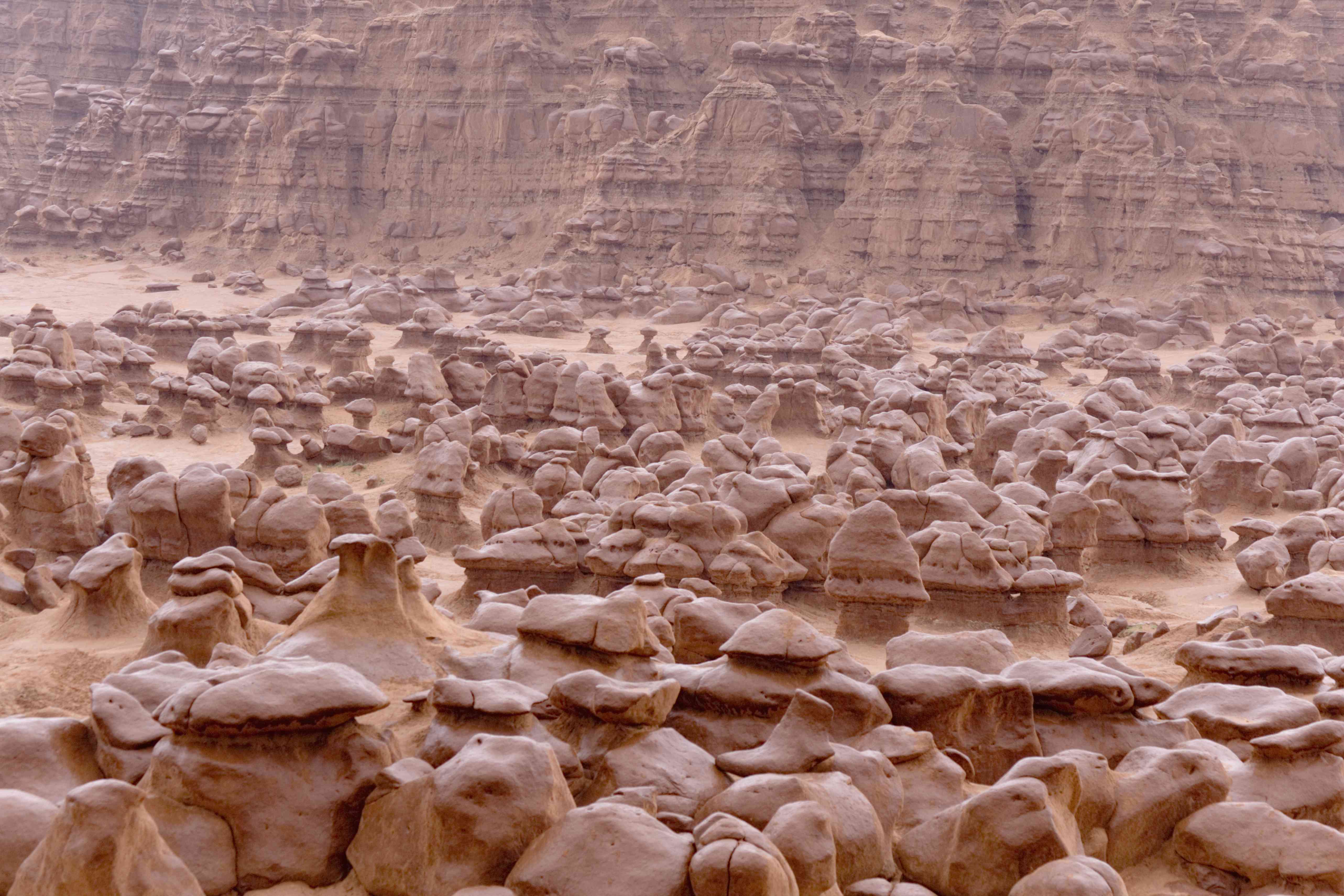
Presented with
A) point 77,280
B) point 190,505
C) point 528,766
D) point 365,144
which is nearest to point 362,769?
point 528,766

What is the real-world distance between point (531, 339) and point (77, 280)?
1089 cm

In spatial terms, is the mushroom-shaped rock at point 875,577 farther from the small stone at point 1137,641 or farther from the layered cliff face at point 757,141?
the layered cliff face at point 757,141

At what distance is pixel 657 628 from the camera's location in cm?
512

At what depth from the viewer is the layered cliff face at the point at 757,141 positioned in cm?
2594

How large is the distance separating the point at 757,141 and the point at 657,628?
2309cm

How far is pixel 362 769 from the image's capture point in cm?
373

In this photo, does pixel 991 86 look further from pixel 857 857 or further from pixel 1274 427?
pixel 857 857

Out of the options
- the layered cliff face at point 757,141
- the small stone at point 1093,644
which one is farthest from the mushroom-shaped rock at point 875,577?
the layered cliff face at point 757,141

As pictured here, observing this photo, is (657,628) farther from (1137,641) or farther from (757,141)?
(757,141)

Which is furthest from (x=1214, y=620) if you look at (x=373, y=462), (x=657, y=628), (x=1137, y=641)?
(x=373, y=462)

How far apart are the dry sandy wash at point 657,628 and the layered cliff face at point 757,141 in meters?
9.45

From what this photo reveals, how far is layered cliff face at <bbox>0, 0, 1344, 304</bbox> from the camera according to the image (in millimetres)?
25938

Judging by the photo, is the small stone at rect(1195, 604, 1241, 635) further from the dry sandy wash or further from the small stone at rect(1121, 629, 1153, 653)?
the small stone at rect(1121, 629, 1153, 653)

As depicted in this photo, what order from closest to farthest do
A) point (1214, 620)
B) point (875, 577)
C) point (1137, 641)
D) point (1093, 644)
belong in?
1. point (1093, 644)
2. point (875, 577)
3. point (1137, 641)
4. point (1214, 620)
